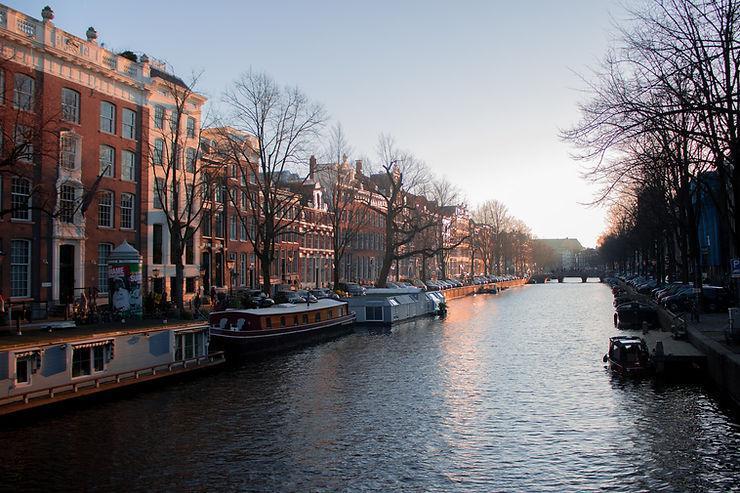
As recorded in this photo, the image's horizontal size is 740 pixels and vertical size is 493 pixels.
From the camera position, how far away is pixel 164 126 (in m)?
57.1

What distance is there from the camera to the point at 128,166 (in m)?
54.2

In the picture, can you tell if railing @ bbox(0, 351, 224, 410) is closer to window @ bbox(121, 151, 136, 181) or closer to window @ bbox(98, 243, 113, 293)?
window @ bbox(98, 243, 113, 293)

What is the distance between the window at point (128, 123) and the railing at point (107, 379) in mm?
27285

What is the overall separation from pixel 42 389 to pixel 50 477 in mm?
6861

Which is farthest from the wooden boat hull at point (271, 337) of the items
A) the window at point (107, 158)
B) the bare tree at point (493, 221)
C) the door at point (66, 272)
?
the bare tree at point (493, 221)

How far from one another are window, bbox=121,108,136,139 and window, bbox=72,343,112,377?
31.7 meters

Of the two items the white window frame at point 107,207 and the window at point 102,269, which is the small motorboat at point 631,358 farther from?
the white window frame at point 107,207

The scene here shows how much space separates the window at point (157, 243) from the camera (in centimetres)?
5700

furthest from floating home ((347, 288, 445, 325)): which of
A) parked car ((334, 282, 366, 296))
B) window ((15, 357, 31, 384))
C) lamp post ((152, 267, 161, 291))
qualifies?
window ((15, 357, 31, 384))

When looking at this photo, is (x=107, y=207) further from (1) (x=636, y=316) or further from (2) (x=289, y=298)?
(1) (x=636, y=316)

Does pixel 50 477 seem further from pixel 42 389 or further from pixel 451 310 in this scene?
pixel 451 310

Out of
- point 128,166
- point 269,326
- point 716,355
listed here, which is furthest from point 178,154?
point 716,355

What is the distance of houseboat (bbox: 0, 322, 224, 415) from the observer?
21.8m

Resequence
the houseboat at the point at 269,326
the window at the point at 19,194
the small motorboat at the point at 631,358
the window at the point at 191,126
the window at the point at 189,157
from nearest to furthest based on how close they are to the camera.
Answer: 1. the small motorboat at the point at 631,358
2. the houseboat at the point at 269,326
3. the window at the point at 19,194
4. the window at the point at 189,157
5. the window at the point at 191,126
